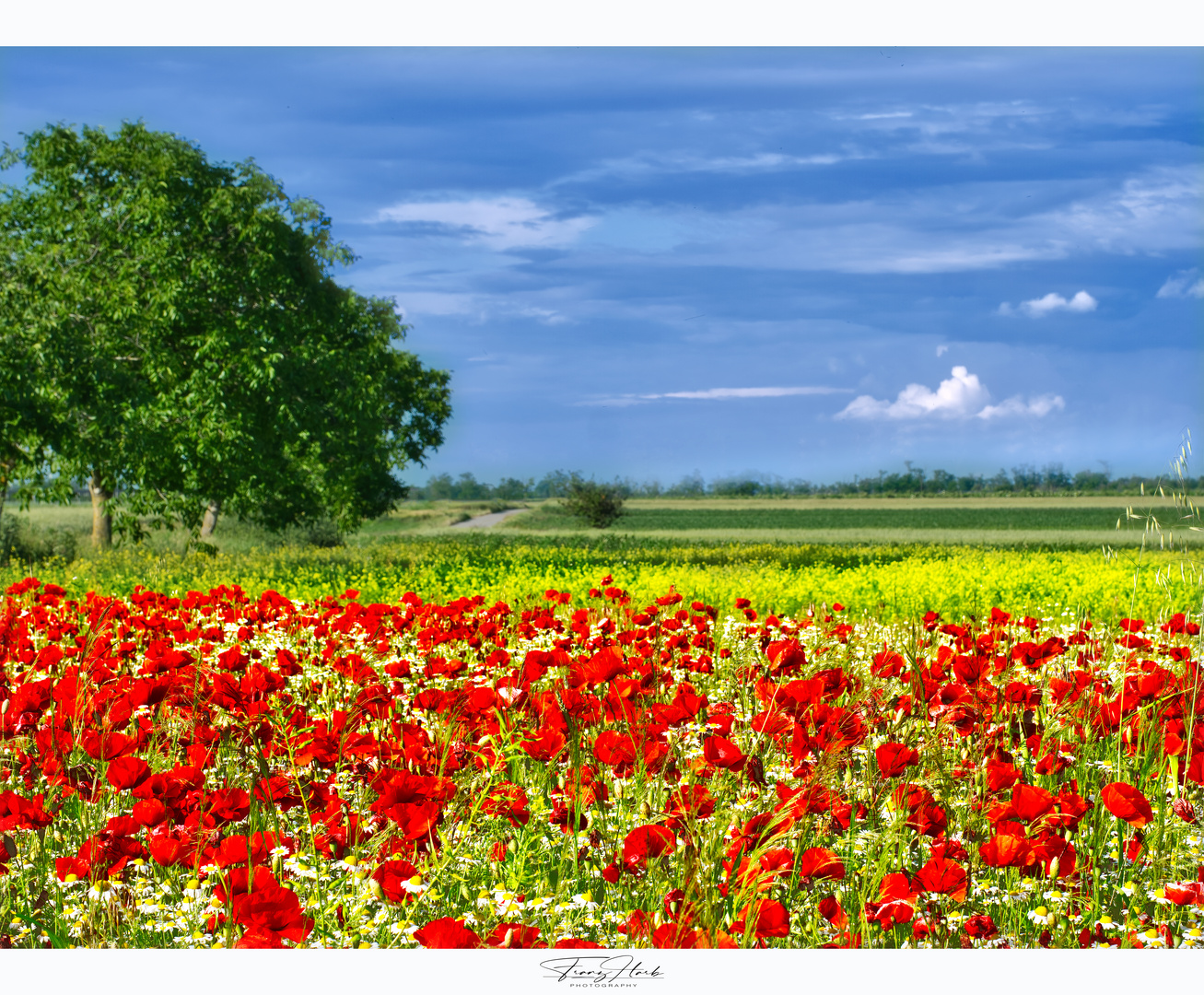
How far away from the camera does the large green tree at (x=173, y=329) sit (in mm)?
16141

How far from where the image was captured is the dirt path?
39438mm

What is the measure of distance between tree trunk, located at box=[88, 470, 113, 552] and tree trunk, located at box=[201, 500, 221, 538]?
74.6 inches

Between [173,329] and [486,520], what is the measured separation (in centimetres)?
2566

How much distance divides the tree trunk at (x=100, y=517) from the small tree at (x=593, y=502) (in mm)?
23254

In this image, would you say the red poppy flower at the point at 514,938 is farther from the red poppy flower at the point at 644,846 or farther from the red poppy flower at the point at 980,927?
the red poppy flower at the point at 980,927

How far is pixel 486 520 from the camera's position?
140ft

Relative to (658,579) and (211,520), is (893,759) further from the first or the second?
(211,520)

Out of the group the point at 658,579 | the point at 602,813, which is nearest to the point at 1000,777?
the point at 602,813

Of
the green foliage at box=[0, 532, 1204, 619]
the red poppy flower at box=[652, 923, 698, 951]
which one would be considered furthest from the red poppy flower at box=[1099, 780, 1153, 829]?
the green foliage at box=[0, 532, 1204, 619]

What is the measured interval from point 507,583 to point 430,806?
25.9 feet
